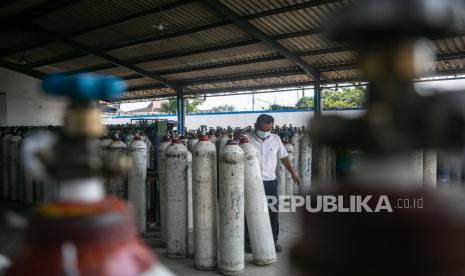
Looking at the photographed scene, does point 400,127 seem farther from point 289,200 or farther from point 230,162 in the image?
point 289,200

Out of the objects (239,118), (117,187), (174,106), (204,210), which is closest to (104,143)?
(117,187)

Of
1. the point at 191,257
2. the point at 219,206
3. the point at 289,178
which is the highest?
the point at 219,206

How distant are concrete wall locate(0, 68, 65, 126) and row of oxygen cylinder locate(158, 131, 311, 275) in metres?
6.50

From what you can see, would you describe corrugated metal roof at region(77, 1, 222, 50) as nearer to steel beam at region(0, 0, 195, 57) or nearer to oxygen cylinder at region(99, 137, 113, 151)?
steel beam at region(0, 0, 195, 57)

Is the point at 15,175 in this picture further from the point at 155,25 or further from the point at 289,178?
the point at 289,178

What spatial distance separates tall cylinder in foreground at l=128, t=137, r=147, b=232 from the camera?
154 inches

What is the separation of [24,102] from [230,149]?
26.9 feet

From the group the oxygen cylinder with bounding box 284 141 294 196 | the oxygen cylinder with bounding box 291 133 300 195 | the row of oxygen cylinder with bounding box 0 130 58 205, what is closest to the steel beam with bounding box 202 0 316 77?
the oxygen cylinder with bounding box 291 133 300 195

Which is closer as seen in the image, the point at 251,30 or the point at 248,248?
the point at 248,248

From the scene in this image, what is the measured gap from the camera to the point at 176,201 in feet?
10.7

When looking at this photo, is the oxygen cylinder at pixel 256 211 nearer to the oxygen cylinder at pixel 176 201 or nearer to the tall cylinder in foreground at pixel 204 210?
the tall cylinder in foreground at pixel 204 210

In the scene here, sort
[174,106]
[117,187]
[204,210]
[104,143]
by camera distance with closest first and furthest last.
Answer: [204,210], [117,187], [104,143], [174,106]

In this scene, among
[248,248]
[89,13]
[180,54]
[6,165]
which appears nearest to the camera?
[248,248]

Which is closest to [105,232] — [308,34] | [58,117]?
[308,34]
